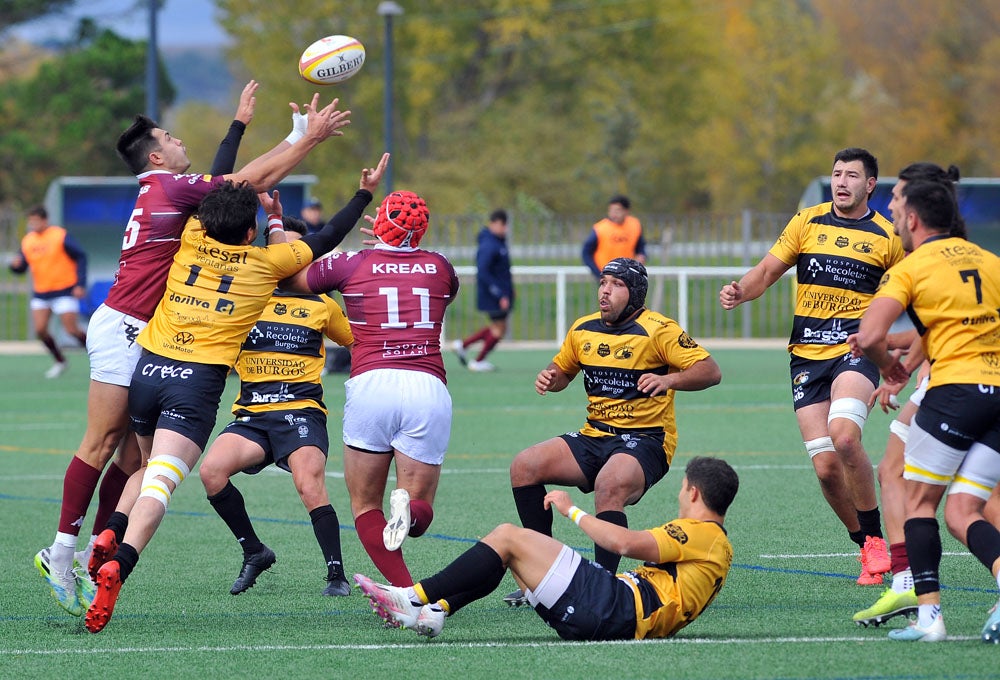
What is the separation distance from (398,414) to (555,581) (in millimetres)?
1144

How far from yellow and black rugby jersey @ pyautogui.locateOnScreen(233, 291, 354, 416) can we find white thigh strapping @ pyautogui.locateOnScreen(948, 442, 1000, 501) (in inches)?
127


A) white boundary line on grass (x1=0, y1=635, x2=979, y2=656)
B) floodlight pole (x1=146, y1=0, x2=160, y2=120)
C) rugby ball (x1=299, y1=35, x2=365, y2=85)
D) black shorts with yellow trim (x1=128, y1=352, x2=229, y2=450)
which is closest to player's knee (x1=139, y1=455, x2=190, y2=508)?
black shorts with yellow trim (x1=128, y1=352, x2=229, y2=450)

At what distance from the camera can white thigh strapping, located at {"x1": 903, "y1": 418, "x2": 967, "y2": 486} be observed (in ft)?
18.4

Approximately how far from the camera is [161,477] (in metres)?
6.21

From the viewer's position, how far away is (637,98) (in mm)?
47156

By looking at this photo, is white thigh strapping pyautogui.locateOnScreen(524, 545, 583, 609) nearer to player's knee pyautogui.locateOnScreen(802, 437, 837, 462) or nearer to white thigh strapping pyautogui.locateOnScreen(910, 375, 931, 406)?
white thigh strapping pyautogui.locateOnScreen(910, 375, 931, 406)

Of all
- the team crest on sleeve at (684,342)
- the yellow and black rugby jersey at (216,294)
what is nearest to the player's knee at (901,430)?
the team crest on sleeve at (684,342)

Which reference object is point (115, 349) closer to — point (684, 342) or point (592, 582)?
point (592, 582)

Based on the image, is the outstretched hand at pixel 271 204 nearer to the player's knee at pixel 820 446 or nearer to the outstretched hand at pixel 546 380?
the outstretched hand at pixel 546 380

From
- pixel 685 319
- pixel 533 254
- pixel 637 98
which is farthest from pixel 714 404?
pixel 637 98

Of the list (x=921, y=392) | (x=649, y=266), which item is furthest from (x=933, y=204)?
(x=649, y=266)

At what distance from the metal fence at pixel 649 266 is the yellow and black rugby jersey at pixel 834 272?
14653mm

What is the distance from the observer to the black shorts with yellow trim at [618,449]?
6895mm

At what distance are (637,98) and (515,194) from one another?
6.39 m
